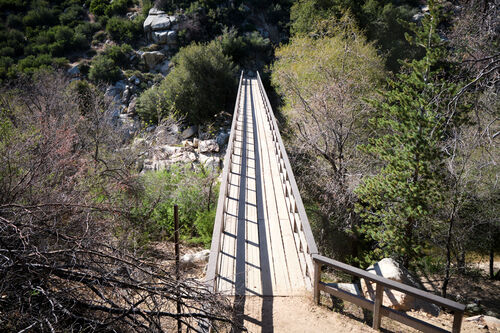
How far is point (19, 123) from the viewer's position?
1634 centimetres

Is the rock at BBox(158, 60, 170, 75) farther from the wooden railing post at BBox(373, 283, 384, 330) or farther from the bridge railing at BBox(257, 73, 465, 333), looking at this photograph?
the wooden railing post at BBox(373, 283, 384, 330)

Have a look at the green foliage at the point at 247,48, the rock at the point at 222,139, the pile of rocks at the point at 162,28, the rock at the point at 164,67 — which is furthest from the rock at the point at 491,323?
the pile of rocks at the point at 162,28

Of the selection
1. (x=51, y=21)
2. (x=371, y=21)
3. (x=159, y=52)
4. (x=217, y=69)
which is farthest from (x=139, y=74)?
(x=371, y=21)

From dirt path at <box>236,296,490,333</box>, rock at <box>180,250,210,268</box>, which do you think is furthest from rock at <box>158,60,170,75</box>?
dirt path at <box>236,296,490,333</box>

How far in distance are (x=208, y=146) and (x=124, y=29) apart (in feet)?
86.3

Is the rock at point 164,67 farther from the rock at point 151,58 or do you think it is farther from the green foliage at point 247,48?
the green foliage at point 247,48

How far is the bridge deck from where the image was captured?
17.4 ft

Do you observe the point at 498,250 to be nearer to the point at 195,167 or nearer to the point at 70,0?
the point at 195,167

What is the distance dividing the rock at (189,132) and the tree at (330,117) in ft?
26.9

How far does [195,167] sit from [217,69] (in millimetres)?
11754

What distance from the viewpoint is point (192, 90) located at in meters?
24.7

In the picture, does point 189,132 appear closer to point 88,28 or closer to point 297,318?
point 297,318

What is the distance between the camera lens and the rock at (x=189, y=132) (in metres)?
→ 23.9

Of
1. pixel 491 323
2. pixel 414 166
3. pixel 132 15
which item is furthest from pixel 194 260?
pixel 132 15
